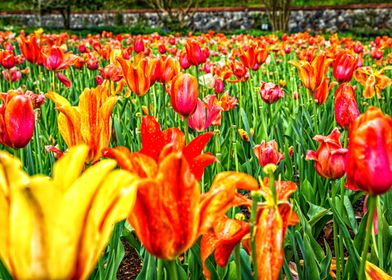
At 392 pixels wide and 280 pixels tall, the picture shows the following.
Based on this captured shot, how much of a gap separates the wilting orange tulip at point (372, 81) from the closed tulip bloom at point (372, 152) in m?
1.84

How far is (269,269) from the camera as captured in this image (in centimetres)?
79

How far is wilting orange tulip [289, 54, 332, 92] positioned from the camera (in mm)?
2453

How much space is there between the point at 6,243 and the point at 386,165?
527mm

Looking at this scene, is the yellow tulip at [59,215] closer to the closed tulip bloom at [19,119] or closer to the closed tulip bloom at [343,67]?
the closed tulip bloom at [19,119]

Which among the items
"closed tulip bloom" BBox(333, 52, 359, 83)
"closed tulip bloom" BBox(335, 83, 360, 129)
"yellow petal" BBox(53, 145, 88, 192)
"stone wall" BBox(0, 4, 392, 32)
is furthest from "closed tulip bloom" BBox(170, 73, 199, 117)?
"stone wall" BBox(0, 4, 392, 32)

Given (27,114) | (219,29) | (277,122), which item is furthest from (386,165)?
(219,29)

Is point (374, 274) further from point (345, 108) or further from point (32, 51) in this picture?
point (32, 51)

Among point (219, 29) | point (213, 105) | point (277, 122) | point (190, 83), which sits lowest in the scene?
point (219, 29)

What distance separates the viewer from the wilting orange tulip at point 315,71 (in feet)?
8.05

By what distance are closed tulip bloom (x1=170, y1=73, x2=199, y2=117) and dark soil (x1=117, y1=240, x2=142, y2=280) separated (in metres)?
0.61

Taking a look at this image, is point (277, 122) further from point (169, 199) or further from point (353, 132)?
point (169, 199)

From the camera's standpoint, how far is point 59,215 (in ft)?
1.63

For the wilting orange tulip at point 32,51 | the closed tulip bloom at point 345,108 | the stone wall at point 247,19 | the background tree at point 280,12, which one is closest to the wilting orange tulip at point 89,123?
the closed tulip bloom at point 345,108

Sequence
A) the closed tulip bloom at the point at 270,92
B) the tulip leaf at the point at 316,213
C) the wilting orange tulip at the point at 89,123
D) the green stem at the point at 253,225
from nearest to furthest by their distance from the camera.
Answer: the green stem at the point at 253,225 < the wilting orange tulip at the point at 89,123 < the tulip leaf at the point at 316,213 < the closed tulip bloom at the point at 270,92
